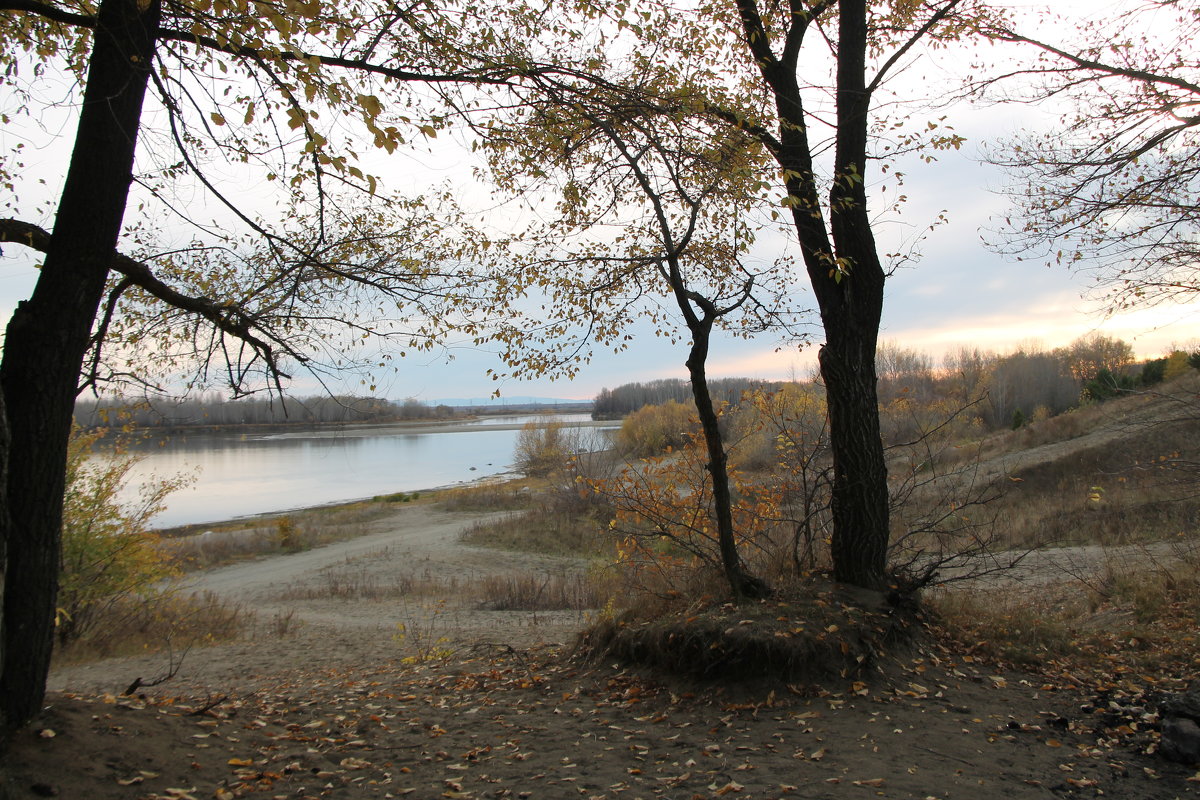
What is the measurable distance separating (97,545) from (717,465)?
10.1m

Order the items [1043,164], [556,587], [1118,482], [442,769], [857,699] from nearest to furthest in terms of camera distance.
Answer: [442,769] < [857,699] < [1043,164] < [556,587] < [1118,482]

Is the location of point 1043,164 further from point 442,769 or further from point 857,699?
point 442,769

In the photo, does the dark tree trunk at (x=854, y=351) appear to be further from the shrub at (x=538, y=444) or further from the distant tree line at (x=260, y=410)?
the shrub at (x=538, y=444)

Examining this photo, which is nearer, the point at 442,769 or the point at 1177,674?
the point at 442,769

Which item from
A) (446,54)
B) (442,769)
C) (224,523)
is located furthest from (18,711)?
(224,523)

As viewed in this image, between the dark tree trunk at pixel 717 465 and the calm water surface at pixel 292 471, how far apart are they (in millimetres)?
18095

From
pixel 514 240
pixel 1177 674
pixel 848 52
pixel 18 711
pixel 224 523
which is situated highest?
pixel 848 52

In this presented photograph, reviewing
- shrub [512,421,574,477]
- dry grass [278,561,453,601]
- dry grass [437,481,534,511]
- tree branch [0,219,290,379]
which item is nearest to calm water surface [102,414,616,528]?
dry grass [278,561,453,601]

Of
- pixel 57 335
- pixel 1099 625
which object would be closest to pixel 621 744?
pixel 57 335

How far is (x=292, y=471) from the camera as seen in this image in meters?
59.9

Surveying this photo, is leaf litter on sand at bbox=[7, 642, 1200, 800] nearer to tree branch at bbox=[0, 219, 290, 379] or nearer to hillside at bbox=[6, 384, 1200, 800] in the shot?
hillside at bbox=[6, 384, 1200, 800]

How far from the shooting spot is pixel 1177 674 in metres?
5.55

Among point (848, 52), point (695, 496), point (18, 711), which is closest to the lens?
point (18, 711)

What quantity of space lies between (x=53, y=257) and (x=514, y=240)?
4075 millimetres
